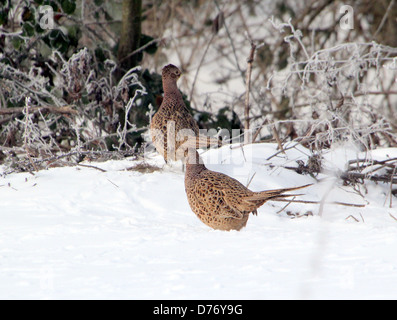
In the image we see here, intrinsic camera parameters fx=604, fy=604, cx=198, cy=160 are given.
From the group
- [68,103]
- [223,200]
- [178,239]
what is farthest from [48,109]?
[178,239]

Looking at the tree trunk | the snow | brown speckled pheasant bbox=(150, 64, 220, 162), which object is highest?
the tree trunk

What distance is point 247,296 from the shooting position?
235 centimetres

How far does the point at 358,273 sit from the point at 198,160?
5.68 ft

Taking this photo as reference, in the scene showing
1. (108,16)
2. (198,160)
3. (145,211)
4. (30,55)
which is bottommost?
(145,211)

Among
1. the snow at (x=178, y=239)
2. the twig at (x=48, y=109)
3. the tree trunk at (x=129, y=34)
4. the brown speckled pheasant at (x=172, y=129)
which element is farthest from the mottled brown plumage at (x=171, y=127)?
the tree trunk at (x=129, y=34)

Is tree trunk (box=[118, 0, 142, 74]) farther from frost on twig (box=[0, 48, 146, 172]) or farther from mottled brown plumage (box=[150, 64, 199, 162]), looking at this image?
mottled brown plumage (box=[150, 64, 199, 162])

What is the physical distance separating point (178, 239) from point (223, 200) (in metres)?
0.43

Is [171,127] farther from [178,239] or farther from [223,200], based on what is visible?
[178,239]

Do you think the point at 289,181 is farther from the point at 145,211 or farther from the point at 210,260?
the point at 210,260

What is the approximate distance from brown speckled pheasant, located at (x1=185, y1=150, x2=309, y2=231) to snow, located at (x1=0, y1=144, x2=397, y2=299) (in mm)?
83

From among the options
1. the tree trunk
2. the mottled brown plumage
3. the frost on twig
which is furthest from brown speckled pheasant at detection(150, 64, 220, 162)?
the tree trunk

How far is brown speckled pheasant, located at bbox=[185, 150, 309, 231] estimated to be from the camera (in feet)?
12.0

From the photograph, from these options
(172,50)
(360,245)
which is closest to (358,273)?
(360,245)

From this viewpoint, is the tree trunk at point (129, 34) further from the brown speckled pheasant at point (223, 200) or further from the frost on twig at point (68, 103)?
the brown speckled pheasant at point (223, 200)
